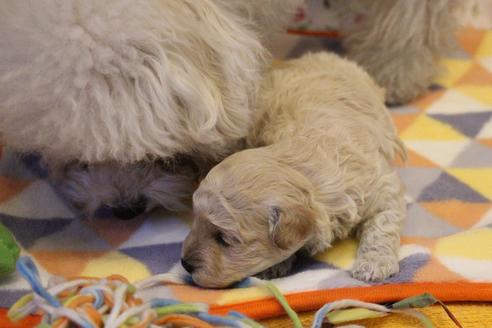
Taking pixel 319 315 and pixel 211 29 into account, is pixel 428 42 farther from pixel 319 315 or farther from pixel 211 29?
pixel 319 315

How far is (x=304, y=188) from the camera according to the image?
1.15 m

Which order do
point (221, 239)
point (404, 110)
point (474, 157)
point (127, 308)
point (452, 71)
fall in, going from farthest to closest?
point (452, 71)
point (404, 110)
point (474, 157)
point (221, 239)
point (127, 308)

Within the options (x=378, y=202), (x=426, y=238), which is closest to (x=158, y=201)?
(x=378, y=202)

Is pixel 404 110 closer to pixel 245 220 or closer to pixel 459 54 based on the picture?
pixel 459 54

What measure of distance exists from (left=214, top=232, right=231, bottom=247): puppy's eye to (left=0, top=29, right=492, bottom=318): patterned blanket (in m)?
0.09

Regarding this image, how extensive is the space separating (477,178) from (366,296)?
55 cm

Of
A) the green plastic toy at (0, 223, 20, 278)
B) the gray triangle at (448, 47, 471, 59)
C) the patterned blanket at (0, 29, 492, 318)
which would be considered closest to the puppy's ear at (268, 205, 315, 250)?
the patterned blanket at (0, 29, 492, 318)

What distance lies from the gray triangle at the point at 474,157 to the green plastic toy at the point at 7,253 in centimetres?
97

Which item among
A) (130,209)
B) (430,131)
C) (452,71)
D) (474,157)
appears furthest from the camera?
(452,71)

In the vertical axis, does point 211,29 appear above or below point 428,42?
above

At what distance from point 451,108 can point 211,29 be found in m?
0.86

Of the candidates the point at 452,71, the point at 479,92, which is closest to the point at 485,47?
the point at 452,71

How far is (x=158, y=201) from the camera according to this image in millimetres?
1378

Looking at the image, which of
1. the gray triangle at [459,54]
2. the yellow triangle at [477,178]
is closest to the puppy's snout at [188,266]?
the yellow triangle at [477,178]
